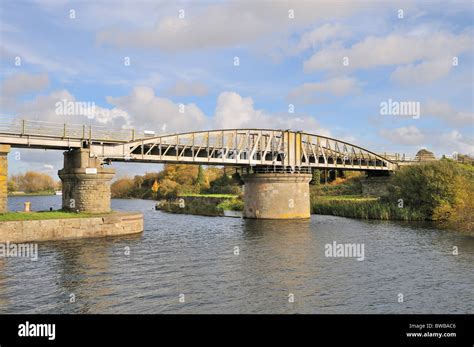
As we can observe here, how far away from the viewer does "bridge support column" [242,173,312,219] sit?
57500 millimetres

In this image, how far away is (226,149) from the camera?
5550 centimetres

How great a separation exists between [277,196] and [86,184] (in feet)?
88.8

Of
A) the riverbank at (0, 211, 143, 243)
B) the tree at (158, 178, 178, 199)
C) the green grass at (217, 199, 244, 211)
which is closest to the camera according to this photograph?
the riverbank at (0, 211, 143, 243)

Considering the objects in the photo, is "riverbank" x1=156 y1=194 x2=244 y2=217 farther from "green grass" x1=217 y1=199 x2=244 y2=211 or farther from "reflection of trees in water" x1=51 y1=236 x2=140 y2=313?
"reflection of trees in water" x1=51 y1=236 x2=140 y2=313

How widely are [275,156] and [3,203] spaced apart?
35803 mm

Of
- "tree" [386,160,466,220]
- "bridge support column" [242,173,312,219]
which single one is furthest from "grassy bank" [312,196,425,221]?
"bridge support column" [242,173,312,219]

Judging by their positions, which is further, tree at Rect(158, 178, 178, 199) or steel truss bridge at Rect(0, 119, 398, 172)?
tree at Rect(158, 178, 178, 199)

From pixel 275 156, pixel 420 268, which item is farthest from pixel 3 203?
pixel 275 156

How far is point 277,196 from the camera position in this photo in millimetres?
57719

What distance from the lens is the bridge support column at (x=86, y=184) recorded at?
38469 mm

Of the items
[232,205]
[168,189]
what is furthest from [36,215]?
[168,189]

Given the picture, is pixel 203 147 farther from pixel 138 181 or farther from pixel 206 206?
pixel 138 181

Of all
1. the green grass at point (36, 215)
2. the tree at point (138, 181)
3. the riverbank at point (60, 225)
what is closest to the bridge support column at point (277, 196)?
the riverbank at point (60, 225)
